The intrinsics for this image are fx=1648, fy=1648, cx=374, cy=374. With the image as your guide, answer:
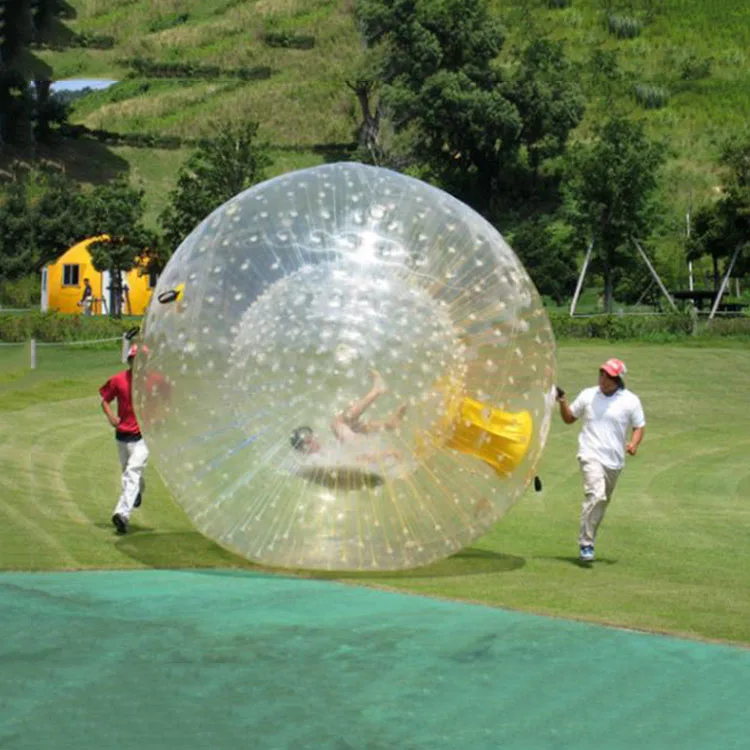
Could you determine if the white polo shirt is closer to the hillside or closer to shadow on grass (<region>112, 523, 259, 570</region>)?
shadow on grass (<region>112, 523, 259, 570</region>)

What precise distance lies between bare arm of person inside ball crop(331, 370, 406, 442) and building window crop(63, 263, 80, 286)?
2093 inches

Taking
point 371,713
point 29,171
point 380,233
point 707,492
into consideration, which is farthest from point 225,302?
point 29,171

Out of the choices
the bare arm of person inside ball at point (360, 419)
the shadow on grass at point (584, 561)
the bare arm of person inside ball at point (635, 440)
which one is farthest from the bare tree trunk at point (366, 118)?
the bare arm of person inside ball at point (360, 419)

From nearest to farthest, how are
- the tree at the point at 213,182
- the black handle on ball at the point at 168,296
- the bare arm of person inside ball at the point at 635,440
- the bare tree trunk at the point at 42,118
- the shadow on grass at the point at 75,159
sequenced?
the black handle on ball at the point at 168,296
the bare arm of person inside ball at the point at 635,440
the tree at the point at 213,182
the shadow on grass at the point at 75,159
the bare tree trunk at the point at 42,118

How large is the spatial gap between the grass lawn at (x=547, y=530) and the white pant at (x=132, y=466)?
38cm

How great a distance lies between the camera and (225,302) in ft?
37.9

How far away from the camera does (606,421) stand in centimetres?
1312

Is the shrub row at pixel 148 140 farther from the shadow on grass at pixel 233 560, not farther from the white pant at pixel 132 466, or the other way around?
the shadow on grass at pixel 233 560

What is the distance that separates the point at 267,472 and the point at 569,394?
23.3 metres

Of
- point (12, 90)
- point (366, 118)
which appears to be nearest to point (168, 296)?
point (366, 118)

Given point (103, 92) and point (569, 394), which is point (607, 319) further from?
point (103, 92)

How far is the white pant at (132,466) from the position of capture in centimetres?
1420

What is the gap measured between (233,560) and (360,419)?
2476 millimetres

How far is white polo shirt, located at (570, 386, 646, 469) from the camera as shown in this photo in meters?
13.1
